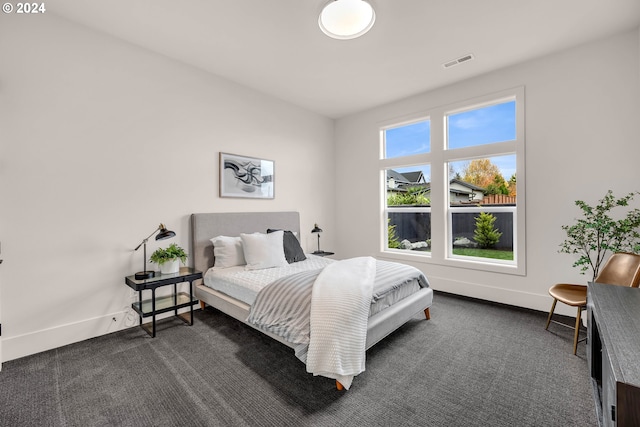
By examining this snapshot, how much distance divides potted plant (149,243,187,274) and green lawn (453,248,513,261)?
3614mm

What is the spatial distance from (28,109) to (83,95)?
42cm

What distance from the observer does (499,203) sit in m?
3.60

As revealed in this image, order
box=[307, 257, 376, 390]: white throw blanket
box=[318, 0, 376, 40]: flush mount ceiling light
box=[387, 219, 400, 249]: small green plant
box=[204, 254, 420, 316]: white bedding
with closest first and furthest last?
box=[307, 257, 376, 390]: white throw blanket → box=[318, 0, 376, 40]: flush mount ceiling light → box=[204, 254, 420, 316]: white bedding → box=[387, 219, 400, 249]: small green plant

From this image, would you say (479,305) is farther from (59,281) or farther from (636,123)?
(59,281)

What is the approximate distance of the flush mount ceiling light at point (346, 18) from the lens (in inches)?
93.7

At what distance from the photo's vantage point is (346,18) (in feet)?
8.25

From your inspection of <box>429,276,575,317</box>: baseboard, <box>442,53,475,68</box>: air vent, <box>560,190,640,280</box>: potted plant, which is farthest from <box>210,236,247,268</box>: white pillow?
<box>560,190,640,280</box>: potted plant

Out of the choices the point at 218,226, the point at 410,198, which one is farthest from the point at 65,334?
the point at 410,198

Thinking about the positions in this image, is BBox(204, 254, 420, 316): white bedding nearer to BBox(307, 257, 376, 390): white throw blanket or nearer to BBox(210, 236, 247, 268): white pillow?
BBox(210, 236, 247, 268): white pillow

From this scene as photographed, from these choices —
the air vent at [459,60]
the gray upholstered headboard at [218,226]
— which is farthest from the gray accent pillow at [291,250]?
the air vent at [459,60]

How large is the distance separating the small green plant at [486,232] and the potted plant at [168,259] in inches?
147

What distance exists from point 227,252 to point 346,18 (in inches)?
106

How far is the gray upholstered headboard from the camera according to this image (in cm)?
327

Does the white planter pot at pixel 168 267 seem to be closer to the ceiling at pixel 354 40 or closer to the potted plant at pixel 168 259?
the potted plant at pixel 168 259
